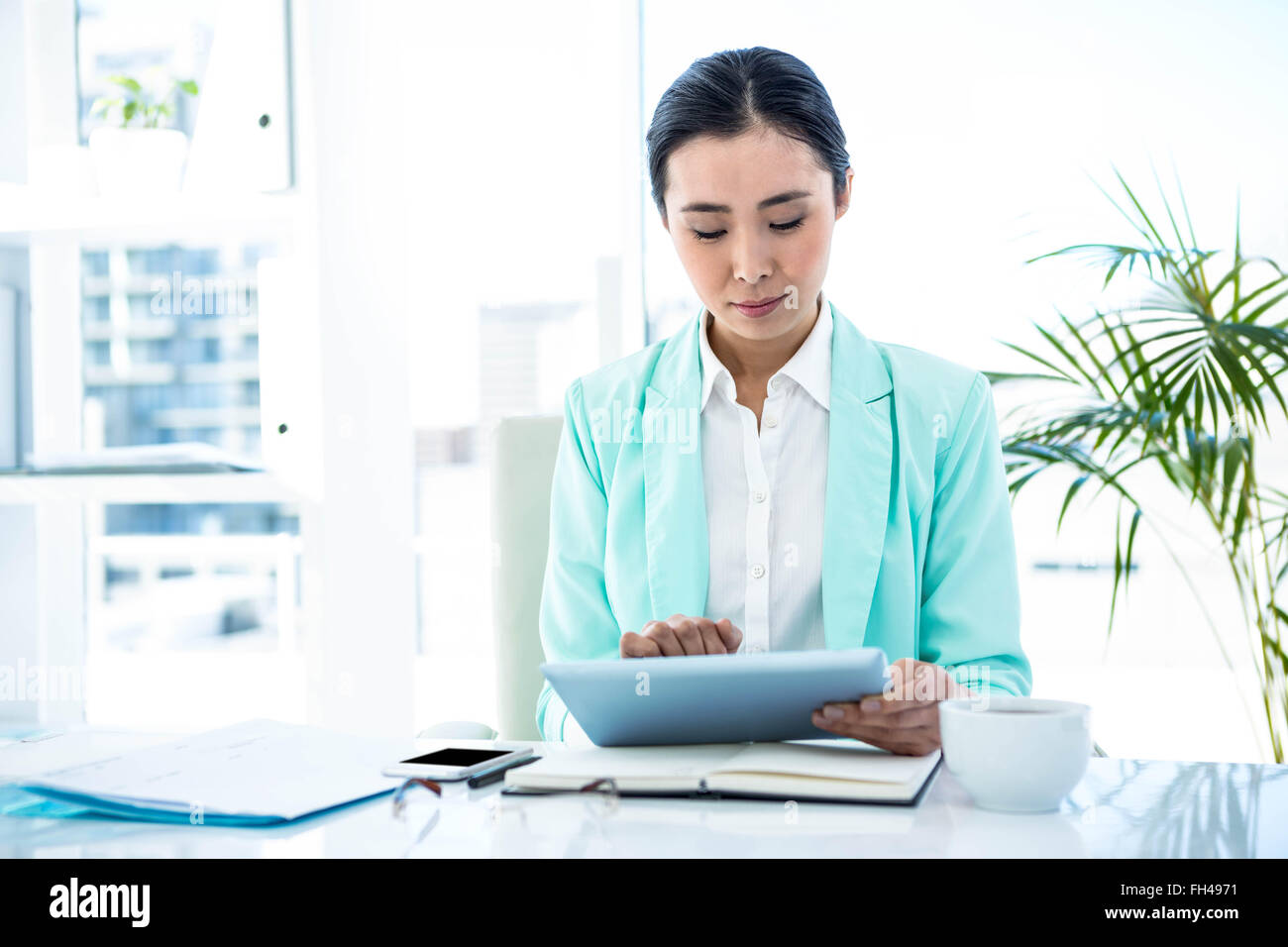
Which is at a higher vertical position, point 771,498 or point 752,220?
point 752,220

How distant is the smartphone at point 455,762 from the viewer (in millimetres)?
877

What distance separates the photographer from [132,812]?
791 mm

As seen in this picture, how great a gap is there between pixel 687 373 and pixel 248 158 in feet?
3.93

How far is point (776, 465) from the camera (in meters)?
1.44

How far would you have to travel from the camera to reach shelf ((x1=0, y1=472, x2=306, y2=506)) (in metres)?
2.11

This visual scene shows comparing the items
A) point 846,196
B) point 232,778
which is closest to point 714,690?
point 232,778

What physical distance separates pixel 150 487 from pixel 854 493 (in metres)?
1.49

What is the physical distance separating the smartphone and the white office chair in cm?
56

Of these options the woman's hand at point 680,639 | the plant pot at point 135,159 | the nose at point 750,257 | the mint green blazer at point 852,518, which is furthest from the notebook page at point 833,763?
the plant pot at point 135,159

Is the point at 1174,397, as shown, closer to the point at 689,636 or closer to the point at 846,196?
the point at 846,196

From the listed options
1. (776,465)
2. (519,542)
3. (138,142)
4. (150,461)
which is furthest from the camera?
(138,142)

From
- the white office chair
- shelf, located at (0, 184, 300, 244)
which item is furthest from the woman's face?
shelf, located at (0, 184, 300, 244)
